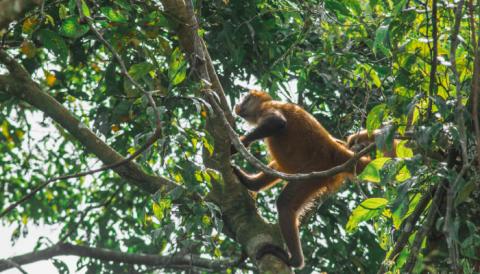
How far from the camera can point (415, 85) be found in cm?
411

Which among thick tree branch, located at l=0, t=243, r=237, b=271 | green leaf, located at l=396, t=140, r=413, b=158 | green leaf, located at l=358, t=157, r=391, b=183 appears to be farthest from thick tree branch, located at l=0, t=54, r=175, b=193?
Result: green leaf, located at l=396, t=140, r=413, b=158

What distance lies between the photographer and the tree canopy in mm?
3793

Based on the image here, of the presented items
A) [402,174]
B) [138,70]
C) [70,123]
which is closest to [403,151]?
[402,174]

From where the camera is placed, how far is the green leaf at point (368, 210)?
4.13m

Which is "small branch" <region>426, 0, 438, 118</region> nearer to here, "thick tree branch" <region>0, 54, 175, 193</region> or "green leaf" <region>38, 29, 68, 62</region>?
"thick tree branch" <region>0, 54, 175, 193</region>

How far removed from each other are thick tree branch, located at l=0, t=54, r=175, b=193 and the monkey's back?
2.08 metres

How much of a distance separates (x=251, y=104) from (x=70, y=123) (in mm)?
3271

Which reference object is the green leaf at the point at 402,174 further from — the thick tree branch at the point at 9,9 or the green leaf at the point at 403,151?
the thick tree branch at the point at 9,9

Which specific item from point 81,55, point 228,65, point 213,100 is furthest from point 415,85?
point 81,55

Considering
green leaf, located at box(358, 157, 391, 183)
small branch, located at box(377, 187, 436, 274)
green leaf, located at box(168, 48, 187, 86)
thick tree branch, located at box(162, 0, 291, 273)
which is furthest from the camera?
thick tree branch, located at box(162, 0, 291, 273)

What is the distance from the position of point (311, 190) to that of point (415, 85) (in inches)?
101

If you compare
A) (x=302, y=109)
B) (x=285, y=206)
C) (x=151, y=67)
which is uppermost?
(x=302, y=109)

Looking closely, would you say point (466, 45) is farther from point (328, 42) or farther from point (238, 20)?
point (238, 20)

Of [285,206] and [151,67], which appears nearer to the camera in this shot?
[151,67]
